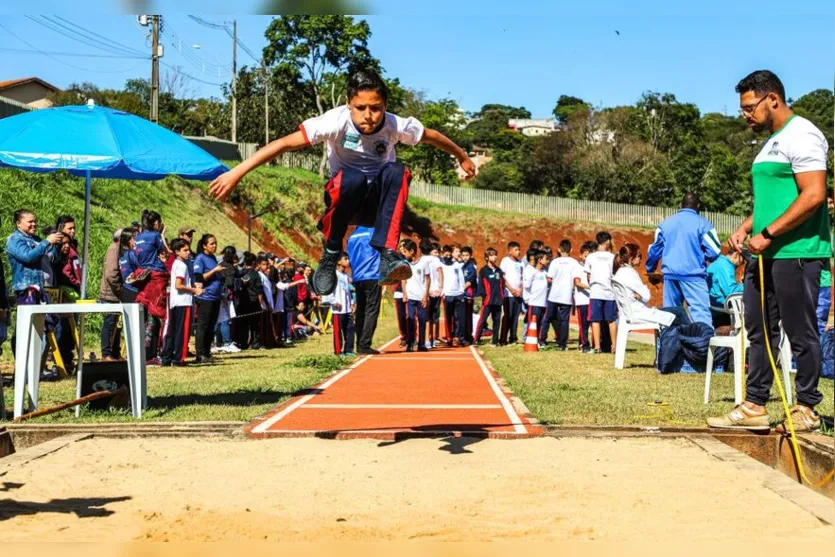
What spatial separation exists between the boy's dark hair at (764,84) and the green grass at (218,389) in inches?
199

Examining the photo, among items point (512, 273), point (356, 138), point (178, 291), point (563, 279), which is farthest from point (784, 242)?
point (512, 273)

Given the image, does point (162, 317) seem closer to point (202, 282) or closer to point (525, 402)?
point (202, 282)

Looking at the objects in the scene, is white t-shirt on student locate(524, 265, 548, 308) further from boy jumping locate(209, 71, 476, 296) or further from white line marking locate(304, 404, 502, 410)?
boy jumping locate(209, 71, 476, 296)

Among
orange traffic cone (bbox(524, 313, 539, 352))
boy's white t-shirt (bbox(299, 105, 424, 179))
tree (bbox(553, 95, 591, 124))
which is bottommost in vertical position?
orange traffic cone (bbox(524, 313, 539, 352))

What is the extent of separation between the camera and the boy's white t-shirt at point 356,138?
7586 millimetres

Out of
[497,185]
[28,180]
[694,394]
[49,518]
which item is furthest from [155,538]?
[497,185]

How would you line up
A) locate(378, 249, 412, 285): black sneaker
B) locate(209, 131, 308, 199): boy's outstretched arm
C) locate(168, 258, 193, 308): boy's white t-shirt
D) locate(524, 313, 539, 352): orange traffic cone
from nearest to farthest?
locate(209, 131, 308, 199): boy's outstretched arm, locate(378, 249, 412, 285): black sneaker, locate(168, 258, 193, 308): boy's white t-shirt, locate(524, 313, 539, 352): orange traffic cone

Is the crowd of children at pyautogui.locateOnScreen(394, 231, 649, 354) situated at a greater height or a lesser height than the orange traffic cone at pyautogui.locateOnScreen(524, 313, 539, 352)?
greater

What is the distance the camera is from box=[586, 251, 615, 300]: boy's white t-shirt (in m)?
17.8

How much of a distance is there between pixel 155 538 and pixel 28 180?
2536 cm

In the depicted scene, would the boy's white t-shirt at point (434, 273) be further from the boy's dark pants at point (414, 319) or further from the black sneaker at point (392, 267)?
the black sneaker at point (392, 267)

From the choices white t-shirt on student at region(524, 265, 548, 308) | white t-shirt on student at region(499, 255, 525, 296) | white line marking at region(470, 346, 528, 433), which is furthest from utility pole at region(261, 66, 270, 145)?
white line marking at region(470, 346, 528, 433)

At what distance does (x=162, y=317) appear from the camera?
15578mm

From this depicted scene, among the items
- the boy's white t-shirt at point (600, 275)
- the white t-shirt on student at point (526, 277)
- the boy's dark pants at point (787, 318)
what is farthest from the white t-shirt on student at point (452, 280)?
the boy's dark pants at point (787, 318)
